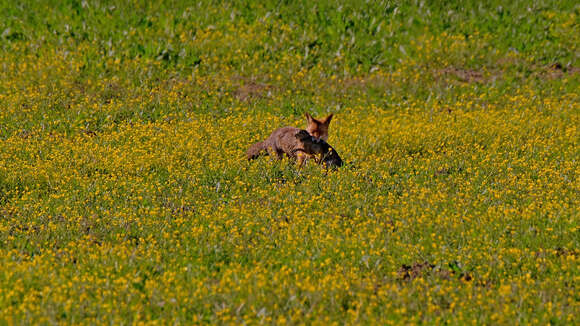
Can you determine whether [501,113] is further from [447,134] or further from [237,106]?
[237,106]

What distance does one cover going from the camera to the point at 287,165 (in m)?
10.6

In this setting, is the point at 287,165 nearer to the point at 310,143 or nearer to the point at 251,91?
the point at 310,143

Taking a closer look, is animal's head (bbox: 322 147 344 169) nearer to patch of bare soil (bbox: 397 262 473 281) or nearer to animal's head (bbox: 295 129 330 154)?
animal's head (bbox: 295 129 330 154)

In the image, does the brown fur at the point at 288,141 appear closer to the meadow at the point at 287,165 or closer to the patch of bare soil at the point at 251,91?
the meadow at the point at 287,165

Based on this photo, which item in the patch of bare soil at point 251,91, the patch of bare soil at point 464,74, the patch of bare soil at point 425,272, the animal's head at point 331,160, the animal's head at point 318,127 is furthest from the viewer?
the patch of bare soil at point 464,74

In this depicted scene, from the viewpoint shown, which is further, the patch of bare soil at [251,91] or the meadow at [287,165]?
the patch of bare soil at [251,91]

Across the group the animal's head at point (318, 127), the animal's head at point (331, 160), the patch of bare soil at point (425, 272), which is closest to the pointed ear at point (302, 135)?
the animal's head at point (331, 160)

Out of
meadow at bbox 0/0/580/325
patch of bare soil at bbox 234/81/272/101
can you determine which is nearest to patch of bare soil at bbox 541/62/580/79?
meadow at bbox 0/0/580/325

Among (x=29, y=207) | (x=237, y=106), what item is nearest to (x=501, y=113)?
(x=237, y=106)

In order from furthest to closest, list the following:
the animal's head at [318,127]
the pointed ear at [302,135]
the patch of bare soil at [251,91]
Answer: the patch of bare soil at [251,91] → the animal's head at [318,127] → the pointed ear at [302,135]

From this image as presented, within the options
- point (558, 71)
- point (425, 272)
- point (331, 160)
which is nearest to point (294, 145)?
point (331, 160)

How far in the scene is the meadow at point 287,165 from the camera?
653 centimetres

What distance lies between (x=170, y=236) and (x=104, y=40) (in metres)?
10.8

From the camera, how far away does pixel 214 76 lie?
16.0 metres
